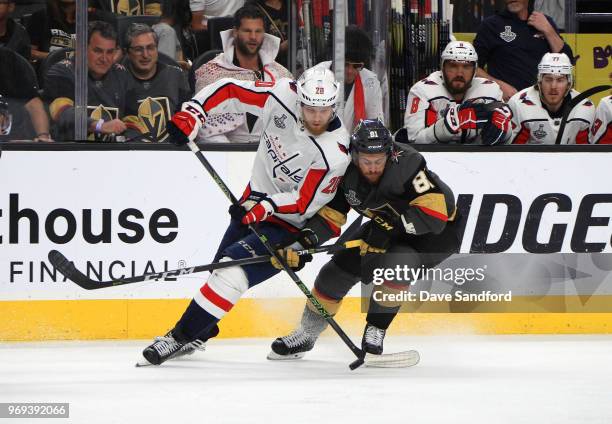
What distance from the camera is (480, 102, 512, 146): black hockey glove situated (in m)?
6.06

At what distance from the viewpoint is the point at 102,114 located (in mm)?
5969

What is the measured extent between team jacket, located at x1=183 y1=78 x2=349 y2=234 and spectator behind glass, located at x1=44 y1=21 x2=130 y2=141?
2.22ft

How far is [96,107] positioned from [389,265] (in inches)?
65.5

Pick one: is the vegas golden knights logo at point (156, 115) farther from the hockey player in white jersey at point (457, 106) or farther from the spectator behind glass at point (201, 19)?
the hockey player in white jersey at point (457, 106)

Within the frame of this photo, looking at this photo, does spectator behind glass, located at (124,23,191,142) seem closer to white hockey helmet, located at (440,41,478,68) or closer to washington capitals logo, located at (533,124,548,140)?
white hockey helmet, located at (440,41,478,68)

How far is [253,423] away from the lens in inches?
156

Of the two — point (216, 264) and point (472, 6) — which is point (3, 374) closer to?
point (216, 264)

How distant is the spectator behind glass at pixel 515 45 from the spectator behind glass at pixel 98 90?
5.79ft

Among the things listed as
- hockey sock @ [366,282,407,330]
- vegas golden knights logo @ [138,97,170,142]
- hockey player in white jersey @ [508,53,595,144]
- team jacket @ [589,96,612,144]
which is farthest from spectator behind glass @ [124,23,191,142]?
team jacket @ [589,96,612,144]

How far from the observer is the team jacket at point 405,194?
16.8 ft

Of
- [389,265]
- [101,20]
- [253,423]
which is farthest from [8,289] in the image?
[253,423]

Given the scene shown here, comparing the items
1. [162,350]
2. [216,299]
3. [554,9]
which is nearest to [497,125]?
Result: [554,9]

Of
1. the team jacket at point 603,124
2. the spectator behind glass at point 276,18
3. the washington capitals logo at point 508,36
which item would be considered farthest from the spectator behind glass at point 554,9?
the spectator behind glass at point 276,18

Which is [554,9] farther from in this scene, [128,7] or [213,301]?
[213,301]
